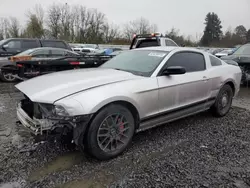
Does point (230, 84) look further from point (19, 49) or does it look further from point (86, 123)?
point (19, 49)

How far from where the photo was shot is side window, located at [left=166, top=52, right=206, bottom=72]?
157 inches

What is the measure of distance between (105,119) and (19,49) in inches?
362

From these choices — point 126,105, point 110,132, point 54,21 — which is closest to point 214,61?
point 126,105

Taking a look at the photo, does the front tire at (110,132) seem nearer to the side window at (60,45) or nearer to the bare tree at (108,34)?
the side window at (60,45)

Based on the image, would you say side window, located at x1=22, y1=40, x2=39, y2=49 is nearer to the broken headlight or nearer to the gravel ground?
the gravel ground

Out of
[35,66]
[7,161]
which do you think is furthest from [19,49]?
[7,161]

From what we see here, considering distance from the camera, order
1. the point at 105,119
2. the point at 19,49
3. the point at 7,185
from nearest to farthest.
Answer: the point at 7,185, the point at 105,119, the point at 19,49

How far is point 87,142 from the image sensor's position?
2.85m

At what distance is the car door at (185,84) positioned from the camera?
3619 mm

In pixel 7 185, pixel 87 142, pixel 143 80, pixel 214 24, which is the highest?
pixel 214 24

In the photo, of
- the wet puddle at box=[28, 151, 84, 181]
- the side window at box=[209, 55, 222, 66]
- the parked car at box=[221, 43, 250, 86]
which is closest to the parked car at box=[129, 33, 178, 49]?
the parked car at box=[221, 43, 250, 86]

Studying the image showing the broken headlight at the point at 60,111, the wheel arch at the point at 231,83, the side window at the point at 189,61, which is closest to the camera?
the broken headlight at the point at 60,111

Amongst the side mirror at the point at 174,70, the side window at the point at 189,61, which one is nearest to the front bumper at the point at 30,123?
the side mirror at the point at 174,70

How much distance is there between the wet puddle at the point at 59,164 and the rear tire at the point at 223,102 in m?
3.07
